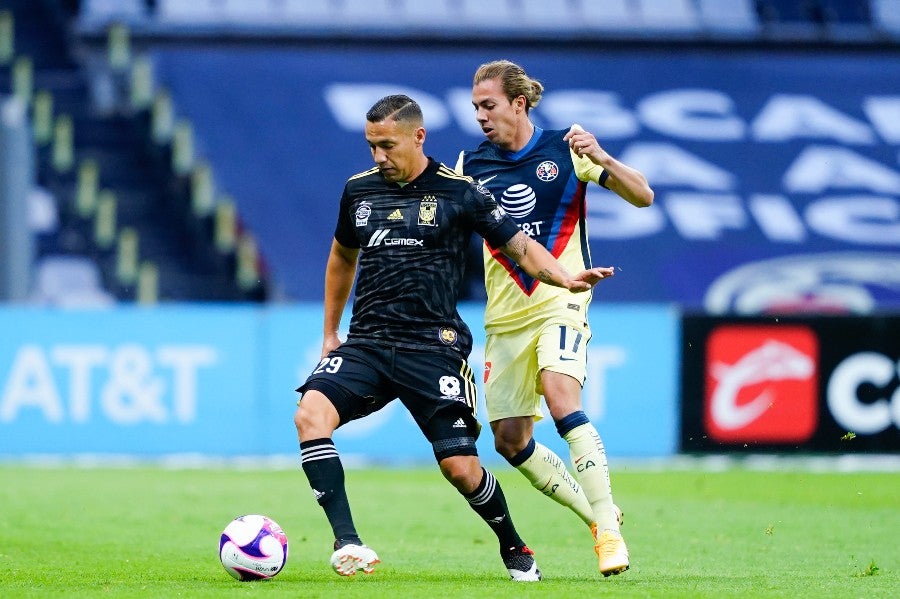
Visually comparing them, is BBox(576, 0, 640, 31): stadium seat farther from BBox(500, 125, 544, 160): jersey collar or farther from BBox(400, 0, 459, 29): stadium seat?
BBox(500, 125, 544, 160): jersey collar

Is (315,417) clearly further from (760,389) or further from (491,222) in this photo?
(760,389)

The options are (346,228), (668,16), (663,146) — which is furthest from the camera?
(668,16)

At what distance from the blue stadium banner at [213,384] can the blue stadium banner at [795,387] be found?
0.38 m

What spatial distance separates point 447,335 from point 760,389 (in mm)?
9224

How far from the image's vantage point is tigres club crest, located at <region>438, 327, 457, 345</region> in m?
7.08

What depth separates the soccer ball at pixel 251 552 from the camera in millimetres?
6895

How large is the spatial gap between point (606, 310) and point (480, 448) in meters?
1.84

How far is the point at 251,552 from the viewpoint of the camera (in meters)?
6.90

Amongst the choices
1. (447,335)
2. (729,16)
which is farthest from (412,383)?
(729,16)

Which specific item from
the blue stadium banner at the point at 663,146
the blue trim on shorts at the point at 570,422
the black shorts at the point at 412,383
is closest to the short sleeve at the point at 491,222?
the black shorts at the point at 412,383

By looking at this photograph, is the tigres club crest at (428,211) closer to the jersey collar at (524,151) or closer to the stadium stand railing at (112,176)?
the jersey collar at (524,151)

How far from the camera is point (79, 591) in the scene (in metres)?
6.44

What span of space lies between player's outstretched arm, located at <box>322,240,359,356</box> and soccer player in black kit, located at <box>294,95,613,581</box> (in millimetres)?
185

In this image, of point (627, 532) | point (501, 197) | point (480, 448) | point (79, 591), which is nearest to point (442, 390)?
point (501, 197)
